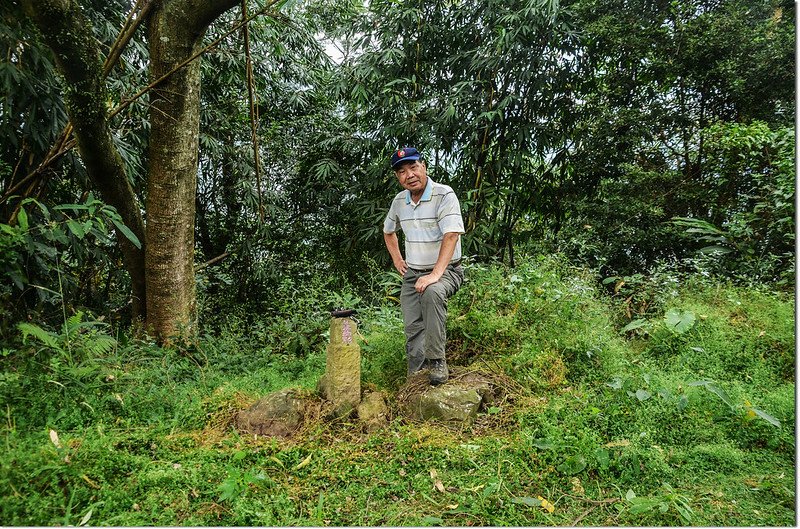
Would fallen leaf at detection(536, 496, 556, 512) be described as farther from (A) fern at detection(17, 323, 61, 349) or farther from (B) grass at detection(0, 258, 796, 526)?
(A) fern at detection(17, 323, 61, 349)

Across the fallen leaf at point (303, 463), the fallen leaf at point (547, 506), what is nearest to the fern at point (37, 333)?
the fallen leaf at point (303, 463)

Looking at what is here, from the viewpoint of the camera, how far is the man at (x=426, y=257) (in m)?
2.82

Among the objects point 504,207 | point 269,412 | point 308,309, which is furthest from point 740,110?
point 269,412

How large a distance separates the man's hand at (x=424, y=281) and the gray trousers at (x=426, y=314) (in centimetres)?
3

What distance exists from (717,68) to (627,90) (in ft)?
2.74

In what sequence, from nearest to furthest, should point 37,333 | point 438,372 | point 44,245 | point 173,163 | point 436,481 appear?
point 436,481 → point 37,333 → point 44,245 → point 438,372 → point 173,163

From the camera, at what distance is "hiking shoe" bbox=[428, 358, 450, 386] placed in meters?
2.83

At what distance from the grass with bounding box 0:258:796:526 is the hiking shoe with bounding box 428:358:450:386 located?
1.08 ft

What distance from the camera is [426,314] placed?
112 inches

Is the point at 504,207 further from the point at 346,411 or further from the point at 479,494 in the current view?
the point at 479,494

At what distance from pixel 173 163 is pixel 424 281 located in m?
2.16

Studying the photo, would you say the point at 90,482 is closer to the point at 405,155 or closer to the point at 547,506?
the point at 547,506

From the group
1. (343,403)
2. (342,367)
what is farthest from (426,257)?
(343,403)

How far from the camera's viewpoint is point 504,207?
Answer: 5922mm
